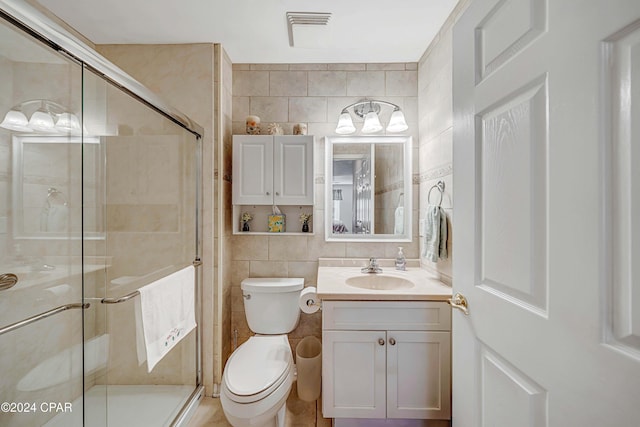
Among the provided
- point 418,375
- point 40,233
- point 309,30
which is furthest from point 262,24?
point 418,375

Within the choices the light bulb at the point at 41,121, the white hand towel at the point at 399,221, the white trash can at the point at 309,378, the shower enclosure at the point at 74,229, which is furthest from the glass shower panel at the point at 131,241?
the white hand towel at the point at 399,221

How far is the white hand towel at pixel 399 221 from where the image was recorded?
7.07ft

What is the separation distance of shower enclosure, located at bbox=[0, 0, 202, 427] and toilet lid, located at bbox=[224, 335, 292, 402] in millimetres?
421

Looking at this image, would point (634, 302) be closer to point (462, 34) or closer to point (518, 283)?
point (518, 283)

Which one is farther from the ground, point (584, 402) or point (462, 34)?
point (462, 34)

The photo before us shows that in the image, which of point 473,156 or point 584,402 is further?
point 473,156

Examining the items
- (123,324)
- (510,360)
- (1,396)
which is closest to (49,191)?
(123,324)

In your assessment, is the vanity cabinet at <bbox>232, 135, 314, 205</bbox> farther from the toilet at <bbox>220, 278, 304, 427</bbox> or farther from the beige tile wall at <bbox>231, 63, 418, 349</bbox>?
the toilet at <bbox>220, 278, 304, 427</bbox>

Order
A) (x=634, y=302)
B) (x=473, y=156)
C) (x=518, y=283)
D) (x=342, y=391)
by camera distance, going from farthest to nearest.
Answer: (x=342, y=391)
(x=473, y=156)
(x=518, y=283)
(x=634, y=302)

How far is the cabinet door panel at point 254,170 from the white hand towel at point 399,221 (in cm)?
92

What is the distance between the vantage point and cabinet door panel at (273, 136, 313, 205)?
80.2 inches

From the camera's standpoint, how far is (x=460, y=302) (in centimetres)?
98

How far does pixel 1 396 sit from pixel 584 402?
1.80m

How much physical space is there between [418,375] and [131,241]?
63.8 inches
